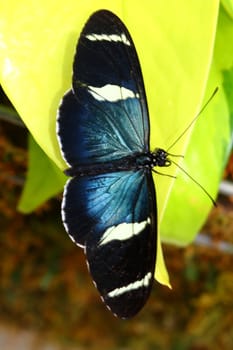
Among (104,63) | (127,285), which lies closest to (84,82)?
(104,63)

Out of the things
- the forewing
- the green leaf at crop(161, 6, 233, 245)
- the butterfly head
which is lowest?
the green leaf at crop(161, 6, 233, 245)

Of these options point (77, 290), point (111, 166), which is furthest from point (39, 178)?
point (77, 290)

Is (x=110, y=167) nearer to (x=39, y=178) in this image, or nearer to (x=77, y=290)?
(x=39, y=178)

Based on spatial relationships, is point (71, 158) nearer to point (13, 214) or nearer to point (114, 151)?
point (114, 151)

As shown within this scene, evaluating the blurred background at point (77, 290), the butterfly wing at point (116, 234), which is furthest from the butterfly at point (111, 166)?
the blurred background at point (77, 290)

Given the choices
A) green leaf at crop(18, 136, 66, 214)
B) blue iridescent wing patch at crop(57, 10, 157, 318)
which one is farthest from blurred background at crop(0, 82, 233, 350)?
blue iridescent wing patch at crop(57, 10, 157, 318)

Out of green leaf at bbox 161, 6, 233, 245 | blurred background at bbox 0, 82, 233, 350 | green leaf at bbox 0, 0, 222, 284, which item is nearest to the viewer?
green leaf at bbox 0, 0, 222, 284

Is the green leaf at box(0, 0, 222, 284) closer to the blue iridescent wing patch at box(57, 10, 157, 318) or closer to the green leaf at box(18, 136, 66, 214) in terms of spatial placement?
the blue iridescent wing patch at box(57, 10, 157, 318)
